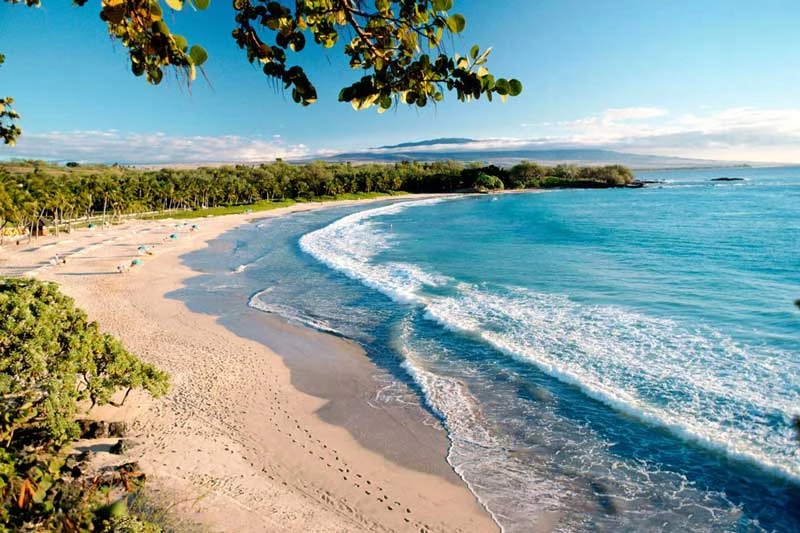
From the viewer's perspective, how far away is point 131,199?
2608 inches

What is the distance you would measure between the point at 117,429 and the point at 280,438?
3.58 metres

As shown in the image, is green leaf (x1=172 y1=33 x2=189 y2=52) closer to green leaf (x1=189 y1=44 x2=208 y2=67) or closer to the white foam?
green leaf (x1=189 y1=44 x2=208 y2=67)

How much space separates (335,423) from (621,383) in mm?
7802

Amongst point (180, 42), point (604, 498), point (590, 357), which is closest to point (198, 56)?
point (180, 42)

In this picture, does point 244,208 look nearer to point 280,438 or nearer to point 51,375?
point 280,438

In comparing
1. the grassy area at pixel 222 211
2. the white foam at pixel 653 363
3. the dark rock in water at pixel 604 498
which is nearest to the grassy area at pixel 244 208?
the grassy area at pixel 222 211

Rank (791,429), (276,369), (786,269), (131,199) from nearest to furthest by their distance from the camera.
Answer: (791,429) < (276,369) < (786,269) < (131,199)

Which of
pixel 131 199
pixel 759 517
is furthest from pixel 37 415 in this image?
pixel 131 199

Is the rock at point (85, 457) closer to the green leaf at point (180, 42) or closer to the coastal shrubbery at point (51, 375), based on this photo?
the coastal shrubbery at point (51, 375)

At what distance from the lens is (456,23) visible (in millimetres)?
2447

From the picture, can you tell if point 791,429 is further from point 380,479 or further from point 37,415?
point 37,415

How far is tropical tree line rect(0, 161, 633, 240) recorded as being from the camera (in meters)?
48.7

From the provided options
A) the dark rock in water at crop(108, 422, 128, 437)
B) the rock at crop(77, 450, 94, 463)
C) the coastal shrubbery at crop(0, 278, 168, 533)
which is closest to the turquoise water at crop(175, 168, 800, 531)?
the coastal shrubbery at crop(0, 278, 168, 533)

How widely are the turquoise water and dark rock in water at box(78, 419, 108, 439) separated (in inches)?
298
